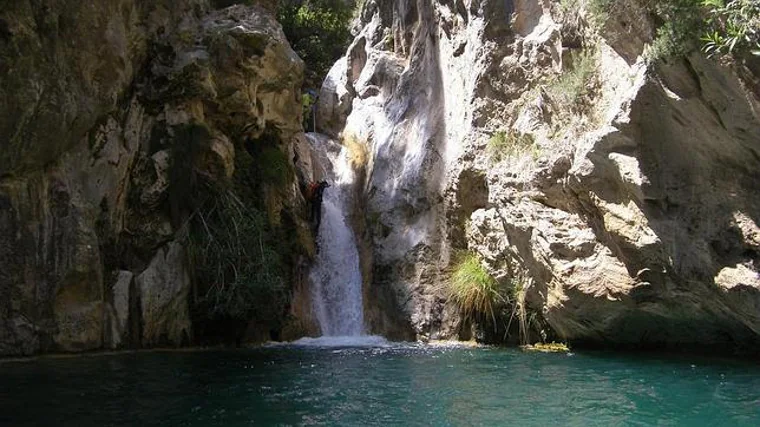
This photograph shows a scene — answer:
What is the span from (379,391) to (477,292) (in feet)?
22.6

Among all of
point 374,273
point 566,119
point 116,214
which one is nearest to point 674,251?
point 566,119

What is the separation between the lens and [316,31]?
33781 mm

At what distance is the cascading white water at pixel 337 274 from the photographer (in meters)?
19.1

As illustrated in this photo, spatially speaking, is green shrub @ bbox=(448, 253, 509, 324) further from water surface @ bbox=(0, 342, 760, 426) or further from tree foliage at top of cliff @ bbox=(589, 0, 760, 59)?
tree foliage at top of cliff @ bbox=(589, 0, 760, 59)

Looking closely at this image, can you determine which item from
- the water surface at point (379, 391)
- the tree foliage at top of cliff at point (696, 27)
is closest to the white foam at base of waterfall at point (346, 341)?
the water surface at point (379, 391)

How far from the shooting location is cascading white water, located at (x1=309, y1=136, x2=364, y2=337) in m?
19.1

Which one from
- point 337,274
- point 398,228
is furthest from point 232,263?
point 398,228

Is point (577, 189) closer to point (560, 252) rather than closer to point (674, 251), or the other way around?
point (560, 252)

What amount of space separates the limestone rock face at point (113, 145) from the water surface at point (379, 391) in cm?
116

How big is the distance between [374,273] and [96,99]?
865cm

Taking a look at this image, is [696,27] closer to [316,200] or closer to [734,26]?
[734,26]

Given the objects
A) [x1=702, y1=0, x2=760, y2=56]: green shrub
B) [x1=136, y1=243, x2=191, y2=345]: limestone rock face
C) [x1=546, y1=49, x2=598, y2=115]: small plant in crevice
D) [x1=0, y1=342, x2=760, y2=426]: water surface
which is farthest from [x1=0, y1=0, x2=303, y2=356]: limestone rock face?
[x1=702, y1=0, x2=760, y2=56]: green shrub

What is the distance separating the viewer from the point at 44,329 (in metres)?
12.7

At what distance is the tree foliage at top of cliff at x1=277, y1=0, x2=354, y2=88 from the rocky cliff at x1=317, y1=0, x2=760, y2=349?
37.8 ft
